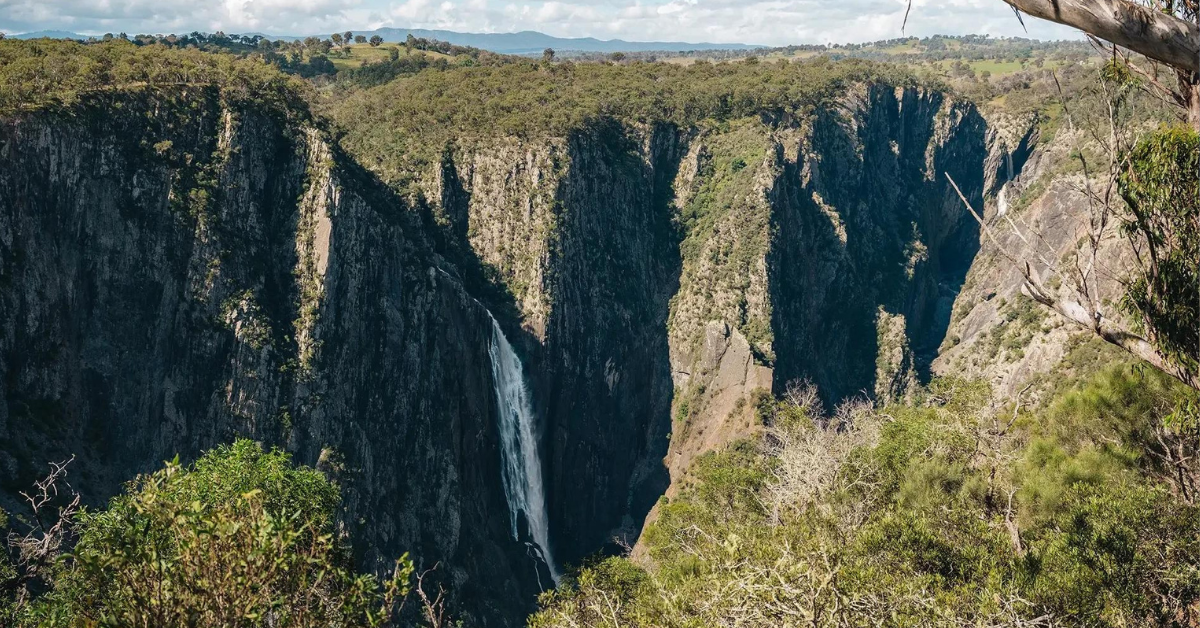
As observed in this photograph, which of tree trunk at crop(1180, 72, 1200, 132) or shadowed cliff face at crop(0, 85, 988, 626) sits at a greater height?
tree trunk at crop(1180, 72, 1200, 132)

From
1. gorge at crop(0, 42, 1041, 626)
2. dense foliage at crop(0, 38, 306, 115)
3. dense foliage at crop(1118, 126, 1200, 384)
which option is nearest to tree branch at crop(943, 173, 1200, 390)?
dense foliage at crop(1118, 126, 1200, 384)

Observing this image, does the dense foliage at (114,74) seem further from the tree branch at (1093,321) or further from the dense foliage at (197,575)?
the tree branch at (1093,321)

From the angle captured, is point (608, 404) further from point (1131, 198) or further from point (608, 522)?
point (1131, 198)

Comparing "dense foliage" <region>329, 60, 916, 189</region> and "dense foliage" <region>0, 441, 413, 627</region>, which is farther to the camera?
"dense foliage" <region>329, 60, 916, 189</region>

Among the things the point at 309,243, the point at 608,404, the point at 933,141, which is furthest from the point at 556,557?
the point at 933,141

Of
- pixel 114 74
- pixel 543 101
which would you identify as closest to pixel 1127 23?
pixel 114 74

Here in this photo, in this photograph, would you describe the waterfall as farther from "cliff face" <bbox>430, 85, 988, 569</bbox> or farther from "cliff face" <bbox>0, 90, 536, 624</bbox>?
"cliff face" <bbox>430, 85, 988, 569</bbox>

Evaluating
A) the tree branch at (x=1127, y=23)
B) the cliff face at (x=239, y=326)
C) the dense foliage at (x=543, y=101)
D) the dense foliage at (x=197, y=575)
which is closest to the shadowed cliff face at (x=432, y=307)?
the cliff face at (x=239, y=326)

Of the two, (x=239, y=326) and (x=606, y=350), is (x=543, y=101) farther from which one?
(x=239, y=326)

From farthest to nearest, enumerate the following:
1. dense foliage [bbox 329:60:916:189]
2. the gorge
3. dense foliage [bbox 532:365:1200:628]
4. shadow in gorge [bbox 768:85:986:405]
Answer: shadow in gorge [bbox 768:85:986:405] → dense foliage [bbox 329:60:916:189] → the gorge → dense foliage [bbox 532:365:1200:628]
